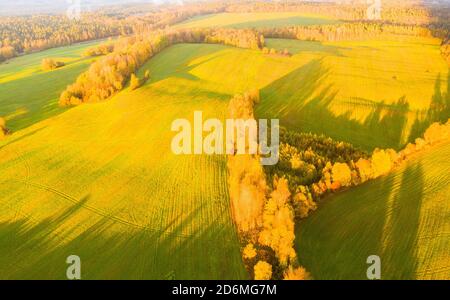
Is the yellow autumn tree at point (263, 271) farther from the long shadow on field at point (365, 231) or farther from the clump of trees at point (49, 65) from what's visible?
the clump of trees at point (49, 65)

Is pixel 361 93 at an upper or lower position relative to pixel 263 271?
upper

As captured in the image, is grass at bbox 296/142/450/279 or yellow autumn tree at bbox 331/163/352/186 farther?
yellow autumn tree at bbox 331/163/352/186

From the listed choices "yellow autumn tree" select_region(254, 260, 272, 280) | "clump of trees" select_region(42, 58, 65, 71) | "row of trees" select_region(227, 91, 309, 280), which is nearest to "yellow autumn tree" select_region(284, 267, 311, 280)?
"row of trees" select_region(227, 91, 309, 280)

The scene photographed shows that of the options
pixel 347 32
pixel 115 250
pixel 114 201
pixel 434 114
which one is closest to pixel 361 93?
pixel 434 114

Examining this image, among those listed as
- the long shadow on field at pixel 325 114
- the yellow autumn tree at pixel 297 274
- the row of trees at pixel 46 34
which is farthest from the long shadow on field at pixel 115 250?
the row of trees at pixel 46 34

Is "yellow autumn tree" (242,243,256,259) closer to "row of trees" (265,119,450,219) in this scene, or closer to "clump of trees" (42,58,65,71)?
"row of trees" (265,119,450,219)

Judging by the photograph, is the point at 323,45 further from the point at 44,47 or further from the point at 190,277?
the point at 44,47

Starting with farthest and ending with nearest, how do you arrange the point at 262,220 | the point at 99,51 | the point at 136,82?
1. the point at 99,51
2. the point at 136,82
3. the point at 262,220

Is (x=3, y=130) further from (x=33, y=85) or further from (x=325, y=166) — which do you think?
(x=325, y=166)
